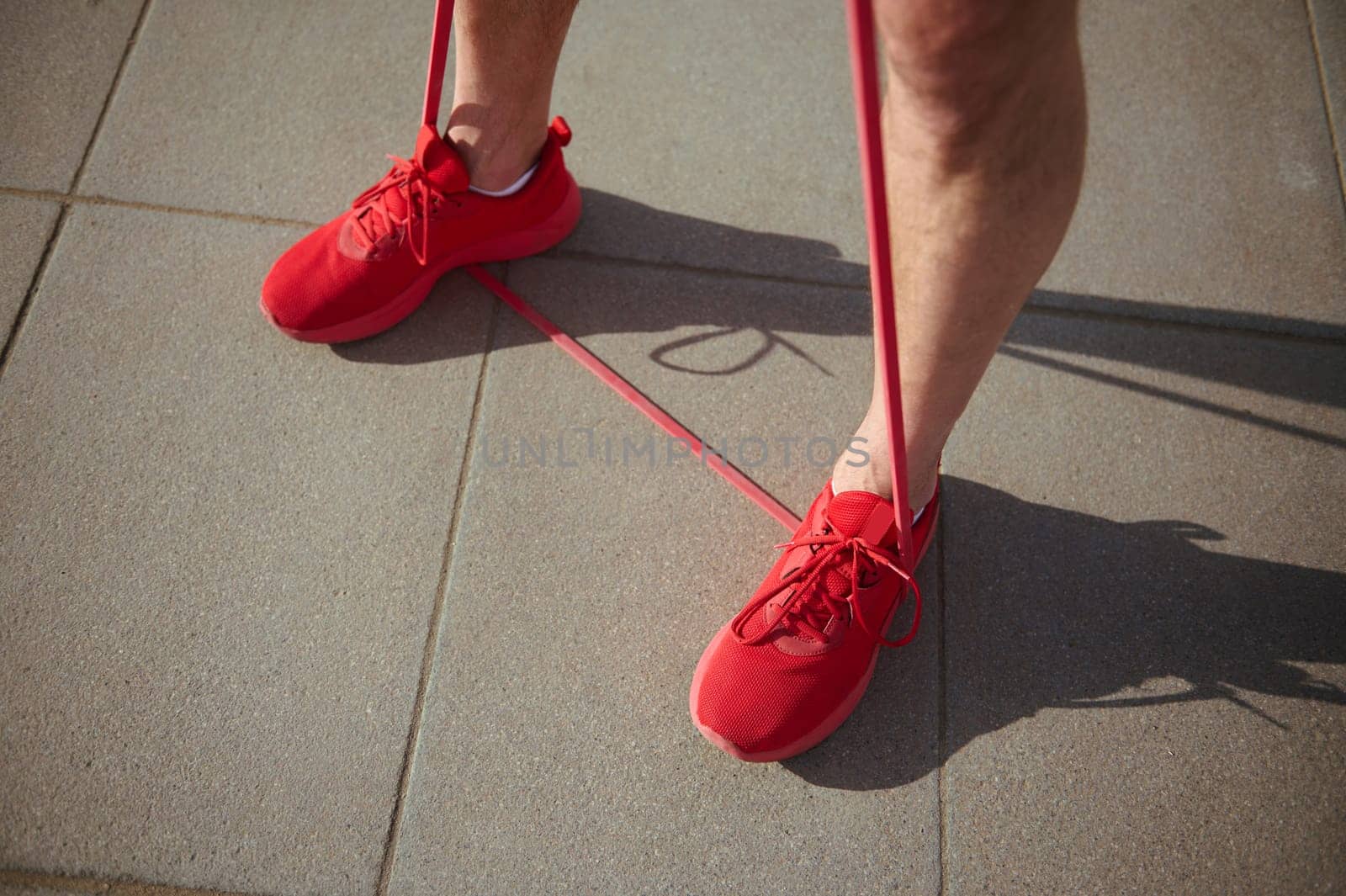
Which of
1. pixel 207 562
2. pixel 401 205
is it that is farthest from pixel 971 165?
pixel 207 562

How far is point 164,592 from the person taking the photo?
142 centimetres

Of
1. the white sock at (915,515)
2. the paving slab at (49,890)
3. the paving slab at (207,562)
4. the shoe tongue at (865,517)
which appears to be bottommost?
the paving slab at (49,890)

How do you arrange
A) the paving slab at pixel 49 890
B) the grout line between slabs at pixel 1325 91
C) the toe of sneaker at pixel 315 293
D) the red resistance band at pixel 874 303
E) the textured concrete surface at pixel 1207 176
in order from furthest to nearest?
the grout line between slabs at pixel 1325 91 → the textured concrete surface at pixel 1207 176 → the toe of sneaker at pixel 315 293 → the paving slab at pixel 49 890 → the red resistance band at pixel 874 303

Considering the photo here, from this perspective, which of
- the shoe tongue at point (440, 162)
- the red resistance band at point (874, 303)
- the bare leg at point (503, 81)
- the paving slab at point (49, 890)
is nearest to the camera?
the red resistance band at point (874, 303)

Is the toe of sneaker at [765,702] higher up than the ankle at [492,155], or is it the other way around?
the ankle at [492,155]

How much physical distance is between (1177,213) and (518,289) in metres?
1.41

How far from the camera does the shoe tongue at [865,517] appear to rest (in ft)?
4.17

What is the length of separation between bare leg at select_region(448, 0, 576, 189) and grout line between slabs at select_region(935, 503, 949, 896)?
994mm

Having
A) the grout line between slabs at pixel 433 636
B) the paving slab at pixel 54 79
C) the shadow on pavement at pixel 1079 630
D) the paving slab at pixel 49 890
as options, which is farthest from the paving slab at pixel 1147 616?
the paving slab at pixel 54 79

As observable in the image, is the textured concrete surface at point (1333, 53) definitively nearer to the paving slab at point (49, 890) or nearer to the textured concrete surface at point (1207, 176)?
the textured concrete surface at point (1207, 176)

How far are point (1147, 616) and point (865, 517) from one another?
1.91 ft

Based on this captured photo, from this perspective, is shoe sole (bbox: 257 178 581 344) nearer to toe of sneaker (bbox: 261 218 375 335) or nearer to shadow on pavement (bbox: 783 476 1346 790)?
toe of sneaker (bbox: 261 218 375 335)

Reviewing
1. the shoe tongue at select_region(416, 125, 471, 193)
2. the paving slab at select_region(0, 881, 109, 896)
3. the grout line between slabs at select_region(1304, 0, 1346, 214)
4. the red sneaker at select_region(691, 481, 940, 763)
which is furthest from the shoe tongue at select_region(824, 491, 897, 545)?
the grout line between slabs at select_region(1304, 0, 1346, 214)

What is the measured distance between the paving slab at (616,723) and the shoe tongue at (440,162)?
1.33 feet
